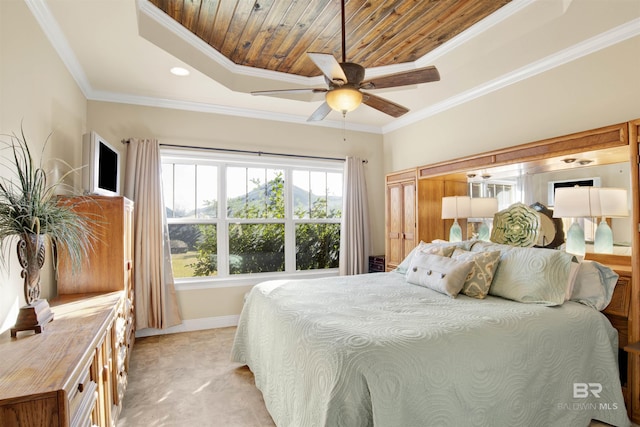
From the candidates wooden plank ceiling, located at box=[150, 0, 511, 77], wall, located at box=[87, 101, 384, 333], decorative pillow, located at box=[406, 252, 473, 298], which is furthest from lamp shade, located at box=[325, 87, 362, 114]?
wall, located at box=[87, 101, 384, 333]

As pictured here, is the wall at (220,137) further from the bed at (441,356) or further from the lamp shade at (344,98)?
the lamp shade at (344,98)

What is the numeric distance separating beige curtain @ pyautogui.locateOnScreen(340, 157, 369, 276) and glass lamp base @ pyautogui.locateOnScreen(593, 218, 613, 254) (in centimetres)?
263

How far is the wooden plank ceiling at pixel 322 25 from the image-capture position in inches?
95.3

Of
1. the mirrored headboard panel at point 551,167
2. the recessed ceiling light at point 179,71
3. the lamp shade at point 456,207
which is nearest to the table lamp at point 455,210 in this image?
the lamp shade at point 456,207

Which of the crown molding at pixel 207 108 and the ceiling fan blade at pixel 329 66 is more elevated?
the crown molding at pixel 207 108

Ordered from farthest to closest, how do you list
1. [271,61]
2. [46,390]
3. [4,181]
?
[271,61] → [4,181] → [46,390]

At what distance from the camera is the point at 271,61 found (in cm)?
329

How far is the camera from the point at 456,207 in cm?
362

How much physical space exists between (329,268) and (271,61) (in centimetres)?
279

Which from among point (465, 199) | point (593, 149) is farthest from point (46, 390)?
point (465, 199)

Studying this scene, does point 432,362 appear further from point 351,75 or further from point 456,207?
point 456,207

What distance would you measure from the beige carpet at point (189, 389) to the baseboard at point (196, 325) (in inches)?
6.9

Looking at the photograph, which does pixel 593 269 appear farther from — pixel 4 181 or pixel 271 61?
pixel 4 181

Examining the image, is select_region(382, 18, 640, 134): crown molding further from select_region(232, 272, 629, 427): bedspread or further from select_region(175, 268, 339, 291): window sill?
select_region(175, 268, 339, 291): window sill
